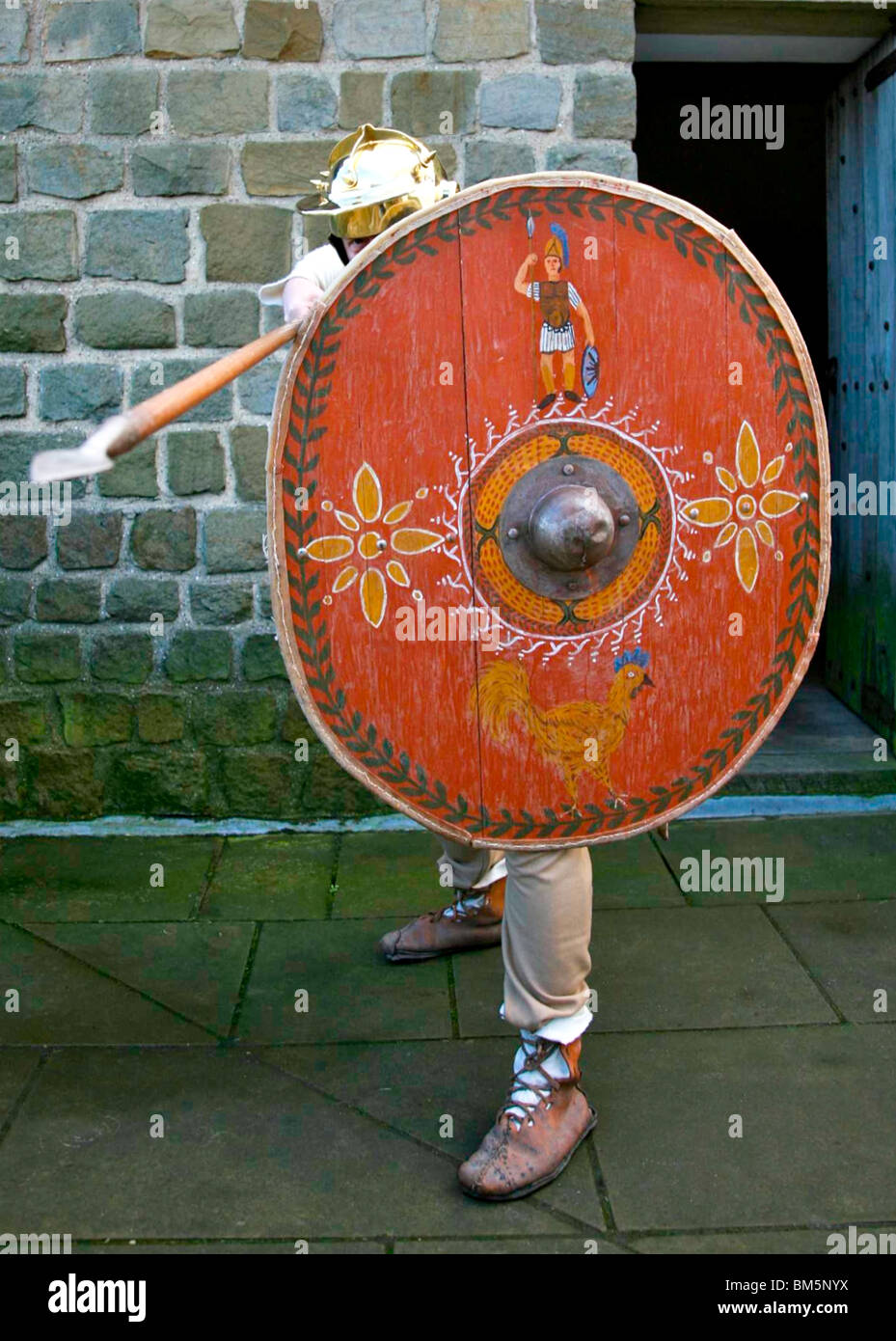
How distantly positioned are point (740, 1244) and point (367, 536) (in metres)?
1.21

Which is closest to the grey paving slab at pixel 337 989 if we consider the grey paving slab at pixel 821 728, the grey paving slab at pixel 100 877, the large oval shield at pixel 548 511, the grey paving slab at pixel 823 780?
the grey paving slab at pixel 100 877

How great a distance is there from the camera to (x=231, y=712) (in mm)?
4160

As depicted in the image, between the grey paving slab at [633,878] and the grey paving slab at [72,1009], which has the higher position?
the grey paving slab at [633,878]

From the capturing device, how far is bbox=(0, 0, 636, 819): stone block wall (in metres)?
3.94

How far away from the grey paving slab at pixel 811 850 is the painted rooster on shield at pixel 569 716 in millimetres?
1422

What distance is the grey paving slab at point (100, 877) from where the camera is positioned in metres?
3.58

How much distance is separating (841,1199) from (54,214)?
319 cm

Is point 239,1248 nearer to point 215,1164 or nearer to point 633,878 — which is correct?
point 215,1164

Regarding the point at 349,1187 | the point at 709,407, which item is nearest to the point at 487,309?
the point at 709,407

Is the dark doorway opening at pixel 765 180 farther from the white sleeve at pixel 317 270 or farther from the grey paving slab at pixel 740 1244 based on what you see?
the grey paving slab at pixel 740 1244

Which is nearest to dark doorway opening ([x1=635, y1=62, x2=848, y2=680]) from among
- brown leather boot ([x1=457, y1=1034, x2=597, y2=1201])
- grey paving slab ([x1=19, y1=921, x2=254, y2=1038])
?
grey paving slab ([x1=19, y1=921, x2=254, y2=1038])

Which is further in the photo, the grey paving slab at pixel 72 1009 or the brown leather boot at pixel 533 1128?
the grey paving slab at pixel 72 1009

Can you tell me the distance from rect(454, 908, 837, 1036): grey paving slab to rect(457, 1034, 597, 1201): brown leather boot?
0.45m

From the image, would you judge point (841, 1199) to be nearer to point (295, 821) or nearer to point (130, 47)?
point (295, 821)
